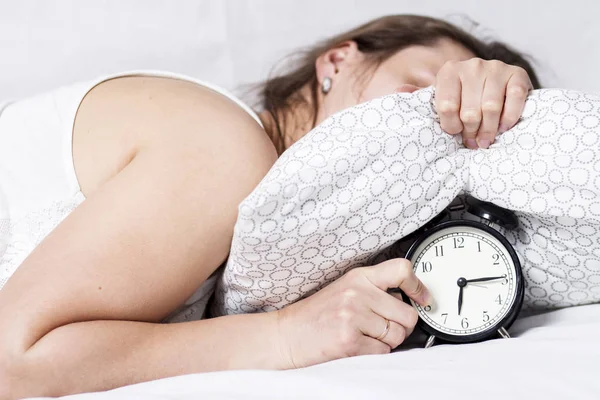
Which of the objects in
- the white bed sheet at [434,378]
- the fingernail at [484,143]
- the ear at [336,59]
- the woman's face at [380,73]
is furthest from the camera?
the ear at [336,59]

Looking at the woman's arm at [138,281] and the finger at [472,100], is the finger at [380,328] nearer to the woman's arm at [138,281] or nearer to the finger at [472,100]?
the woman's arm at [138,281]

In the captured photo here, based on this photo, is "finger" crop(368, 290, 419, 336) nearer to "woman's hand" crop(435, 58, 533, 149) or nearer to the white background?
"woman's hand" crop(435, 58, 533, 149)

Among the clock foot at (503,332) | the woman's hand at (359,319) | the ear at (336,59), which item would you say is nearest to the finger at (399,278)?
the woman's hand at (359,319)

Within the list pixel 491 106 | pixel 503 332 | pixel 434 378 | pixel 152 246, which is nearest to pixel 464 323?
pixel 503 332

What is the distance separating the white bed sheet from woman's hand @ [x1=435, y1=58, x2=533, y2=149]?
0.92 feet

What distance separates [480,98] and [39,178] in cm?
64

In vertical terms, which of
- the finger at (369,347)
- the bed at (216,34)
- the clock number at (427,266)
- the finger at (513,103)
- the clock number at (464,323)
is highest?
the finger at (513,103)

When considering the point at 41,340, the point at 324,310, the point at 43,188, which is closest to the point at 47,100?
the point at 43,188

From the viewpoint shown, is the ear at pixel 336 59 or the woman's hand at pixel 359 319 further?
the ear at pixel 336 59

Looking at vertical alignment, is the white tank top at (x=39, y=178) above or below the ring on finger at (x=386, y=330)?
above

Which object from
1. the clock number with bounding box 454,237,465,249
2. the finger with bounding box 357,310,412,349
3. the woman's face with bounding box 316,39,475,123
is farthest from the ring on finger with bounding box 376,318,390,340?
the woman's face with bounding box 316,39,475,123

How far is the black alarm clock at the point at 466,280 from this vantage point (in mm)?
1021

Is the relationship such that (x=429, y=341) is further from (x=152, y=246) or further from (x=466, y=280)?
(x=152, y=246)

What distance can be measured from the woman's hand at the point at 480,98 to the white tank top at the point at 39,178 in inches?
12.4
